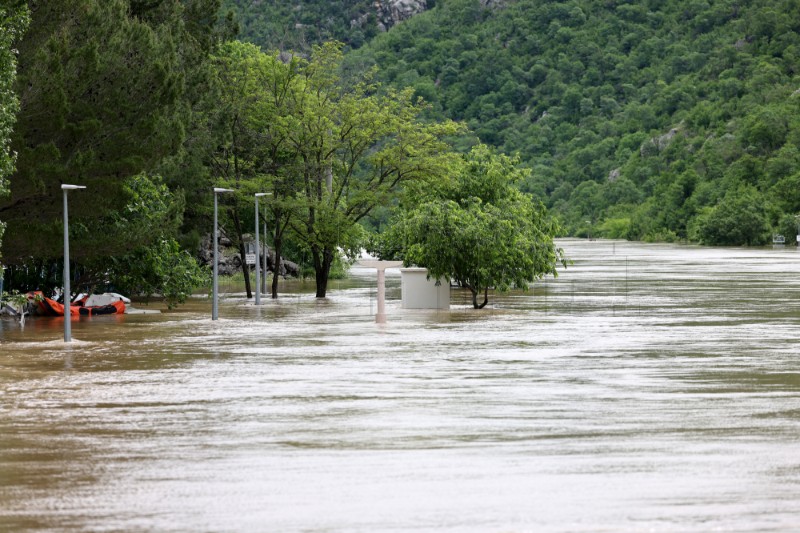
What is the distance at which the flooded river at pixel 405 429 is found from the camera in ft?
38.1

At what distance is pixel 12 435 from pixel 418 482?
6219 millimetres

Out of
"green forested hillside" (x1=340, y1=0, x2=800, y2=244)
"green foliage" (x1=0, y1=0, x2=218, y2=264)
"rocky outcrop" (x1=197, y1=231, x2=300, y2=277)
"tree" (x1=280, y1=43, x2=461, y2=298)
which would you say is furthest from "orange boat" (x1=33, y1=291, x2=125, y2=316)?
"green forested hillside" (x1=340, y1=0, x2=800, y2=244)

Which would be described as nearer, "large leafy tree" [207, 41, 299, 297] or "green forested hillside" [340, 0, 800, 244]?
"large leafy tree" [207, 41, 299, 297]

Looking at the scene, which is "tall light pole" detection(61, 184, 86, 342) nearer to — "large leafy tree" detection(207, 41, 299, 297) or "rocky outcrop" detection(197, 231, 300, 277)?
"large leafy tree" detection(207, 41, 299, 297)

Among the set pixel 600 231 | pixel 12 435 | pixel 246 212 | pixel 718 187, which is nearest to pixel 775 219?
pixel 718 187

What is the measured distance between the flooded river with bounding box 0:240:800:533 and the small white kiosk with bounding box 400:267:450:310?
10.8 meters

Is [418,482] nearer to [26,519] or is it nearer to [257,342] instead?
[26,519]

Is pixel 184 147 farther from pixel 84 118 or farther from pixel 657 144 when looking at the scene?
pixel 657 144

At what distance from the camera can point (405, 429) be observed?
663 inches

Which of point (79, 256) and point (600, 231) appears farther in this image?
point (600, 231)

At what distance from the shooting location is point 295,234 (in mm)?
61156

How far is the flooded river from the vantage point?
1160cm

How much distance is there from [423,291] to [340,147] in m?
13.8

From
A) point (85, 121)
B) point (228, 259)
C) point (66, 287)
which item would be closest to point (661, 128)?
point (228, 259)
